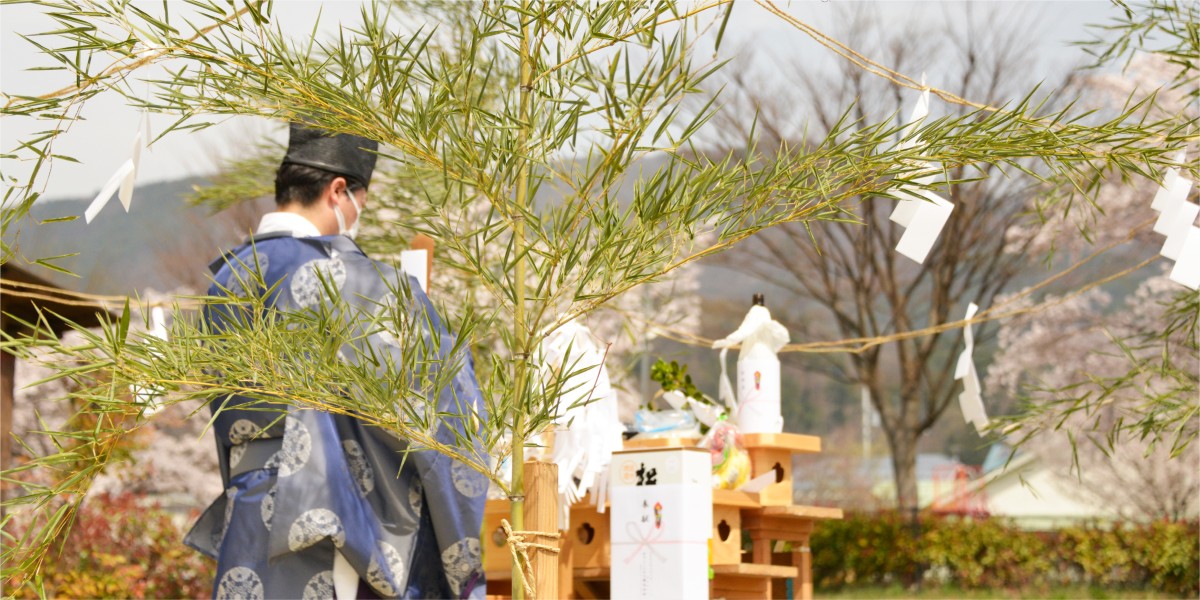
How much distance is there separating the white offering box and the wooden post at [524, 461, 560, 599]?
0.32 m

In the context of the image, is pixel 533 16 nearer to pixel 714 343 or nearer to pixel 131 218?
pixel 714 343

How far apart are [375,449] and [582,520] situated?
56 cm

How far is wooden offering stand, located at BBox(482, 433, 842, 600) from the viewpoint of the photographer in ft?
6.40

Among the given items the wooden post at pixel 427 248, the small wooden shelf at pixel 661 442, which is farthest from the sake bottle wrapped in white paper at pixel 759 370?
the wooden post at pixel 427 248

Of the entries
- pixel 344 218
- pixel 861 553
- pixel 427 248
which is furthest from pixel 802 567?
pixel 861 553

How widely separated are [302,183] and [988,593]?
679 centimetres

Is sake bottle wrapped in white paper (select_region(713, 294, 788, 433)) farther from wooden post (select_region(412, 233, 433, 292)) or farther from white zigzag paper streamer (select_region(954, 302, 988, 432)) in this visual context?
wooden post (select_region(412, 233, 433, 292))

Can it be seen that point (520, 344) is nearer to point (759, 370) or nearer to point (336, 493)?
point (336, 493)

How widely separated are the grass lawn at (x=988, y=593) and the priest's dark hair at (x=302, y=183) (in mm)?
6383

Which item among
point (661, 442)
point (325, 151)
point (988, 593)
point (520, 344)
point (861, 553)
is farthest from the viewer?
point (861, 553)

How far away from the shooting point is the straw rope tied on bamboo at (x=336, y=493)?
1514 mm

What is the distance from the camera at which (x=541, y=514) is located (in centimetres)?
114

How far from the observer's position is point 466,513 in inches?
62.5

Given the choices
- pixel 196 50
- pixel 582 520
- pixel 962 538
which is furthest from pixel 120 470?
pixel 196 50
